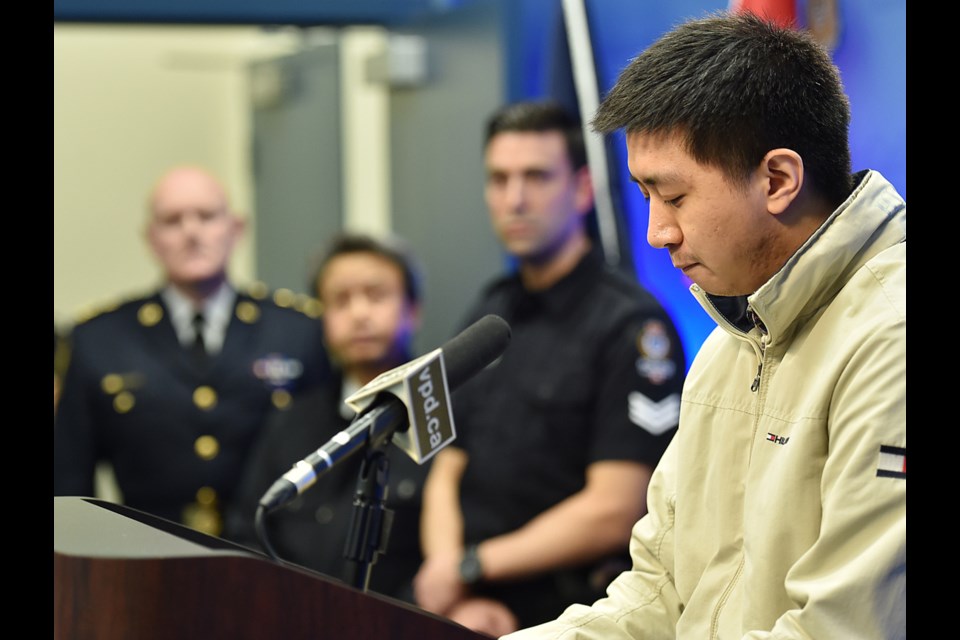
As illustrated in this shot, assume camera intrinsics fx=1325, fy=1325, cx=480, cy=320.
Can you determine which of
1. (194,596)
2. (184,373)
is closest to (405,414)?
(194,596)

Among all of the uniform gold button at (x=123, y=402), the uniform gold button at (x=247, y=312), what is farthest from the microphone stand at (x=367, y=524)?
the uniform gold button at (x=247, y=312)

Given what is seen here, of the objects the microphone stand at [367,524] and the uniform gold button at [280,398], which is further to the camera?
the uniform gold button at [280,398]

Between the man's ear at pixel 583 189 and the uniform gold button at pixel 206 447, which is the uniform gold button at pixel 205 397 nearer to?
the uniform gold button at pixel 206 447

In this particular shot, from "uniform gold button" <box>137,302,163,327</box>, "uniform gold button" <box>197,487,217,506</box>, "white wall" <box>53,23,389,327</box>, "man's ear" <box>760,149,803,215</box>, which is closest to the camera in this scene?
"man's ear" <box>760,149,803,215</box>

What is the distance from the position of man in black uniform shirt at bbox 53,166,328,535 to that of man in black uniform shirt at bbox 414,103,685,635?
0.71m

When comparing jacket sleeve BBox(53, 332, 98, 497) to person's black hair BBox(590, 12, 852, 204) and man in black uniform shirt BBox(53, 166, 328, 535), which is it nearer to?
man in black uniform shirt BBox(53, 166, 328, 535)

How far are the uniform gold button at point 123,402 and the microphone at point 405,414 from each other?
2.03 metres

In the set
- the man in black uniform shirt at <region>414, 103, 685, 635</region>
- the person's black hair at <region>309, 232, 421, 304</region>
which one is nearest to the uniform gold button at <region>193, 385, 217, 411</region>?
the person's black hair at <region>309, 232, 421, 304</region>

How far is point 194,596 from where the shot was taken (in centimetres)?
122

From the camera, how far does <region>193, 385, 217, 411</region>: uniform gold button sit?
3.37 m

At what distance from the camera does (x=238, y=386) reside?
3430 mm

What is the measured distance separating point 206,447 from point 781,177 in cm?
232

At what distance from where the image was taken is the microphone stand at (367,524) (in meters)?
1.43
